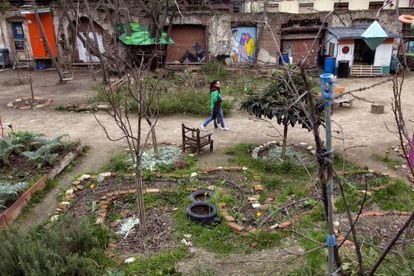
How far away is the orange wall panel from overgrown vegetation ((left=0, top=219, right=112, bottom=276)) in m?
16.4

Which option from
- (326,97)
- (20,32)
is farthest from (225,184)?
(20,32)

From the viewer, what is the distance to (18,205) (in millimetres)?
5992

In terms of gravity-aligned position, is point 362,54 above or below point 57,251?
above

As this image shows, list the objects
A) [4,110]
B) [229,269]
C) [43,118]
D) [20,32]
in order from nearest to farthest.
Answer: [229,269], [43,118], [4,110], [20,32]

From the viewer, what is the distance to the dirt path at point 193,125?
306 inches

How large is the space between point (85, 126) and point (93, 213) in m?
4.93

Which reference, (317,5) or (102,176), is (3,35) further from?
(317,5)

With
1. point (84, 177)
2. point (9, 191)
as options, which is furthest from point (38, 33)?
point (9, 191)

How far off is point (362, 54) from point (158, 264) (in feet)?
51.0

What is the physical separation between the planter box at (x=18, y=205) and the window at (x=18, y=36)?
607 inches

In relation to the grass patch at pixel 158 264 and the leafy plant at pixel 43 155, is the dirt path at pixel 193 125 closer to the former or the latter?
the leafy plant at pixel 43 155

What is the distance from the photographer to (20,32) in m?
19.5

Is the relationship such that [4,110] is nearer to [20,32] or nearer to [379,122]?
[20,32]

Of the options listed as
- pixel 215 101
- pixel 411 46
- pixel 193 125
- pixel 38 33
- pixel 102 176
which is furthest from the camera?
pixel 38 33
